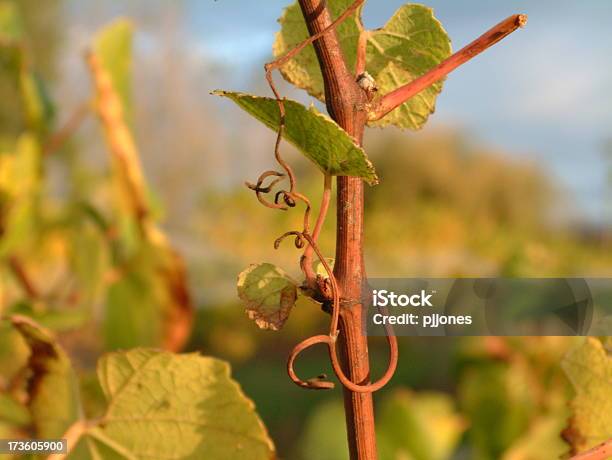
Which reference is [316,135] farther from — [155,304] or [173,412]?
[155,304]

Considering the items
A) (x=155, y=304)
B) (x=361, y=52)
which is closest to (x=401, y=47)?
(x=361, y=52)

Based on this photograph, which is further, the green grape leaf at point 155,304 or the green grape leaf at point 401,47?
the green grape leaf at point 155,304

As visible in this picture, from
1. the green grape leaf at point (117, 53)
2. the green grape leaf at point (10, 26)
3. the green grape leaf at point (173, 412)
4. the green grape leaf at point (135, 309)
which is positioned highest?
the green grape leaf at point (10, 26)

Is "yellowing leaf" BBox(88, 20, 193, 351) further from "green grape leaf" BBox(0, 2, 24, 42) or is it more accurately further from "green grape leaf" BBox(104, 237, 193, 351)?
"green grape leaf" BBox(0, 2, 24, 42)

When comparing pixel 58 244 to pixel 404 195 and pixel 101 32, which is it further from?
pixel 404 195

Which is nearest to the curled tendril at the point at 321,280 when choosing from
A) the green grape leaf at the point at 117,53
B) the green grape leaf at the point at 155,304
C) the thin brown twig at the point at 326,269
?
the thin brown twig at the point at 326,269

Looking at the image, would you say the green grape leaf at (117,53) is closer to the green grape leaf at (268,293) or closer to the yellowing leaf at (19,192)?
the yellowing leaf at (19,192)
